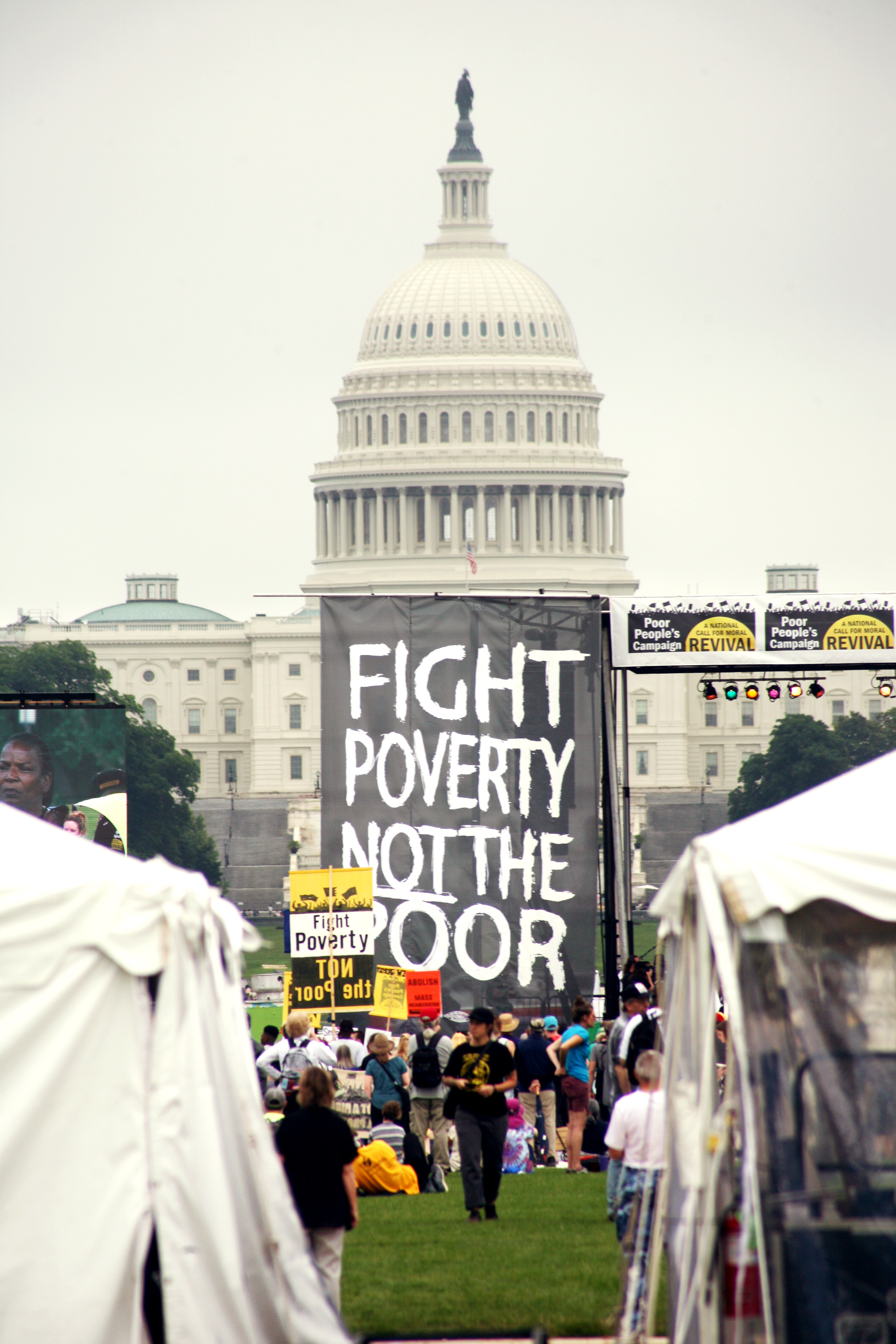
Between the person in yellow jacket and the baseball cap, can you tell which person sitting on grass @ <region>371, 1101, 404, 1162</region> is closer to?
the person in yellow jacket

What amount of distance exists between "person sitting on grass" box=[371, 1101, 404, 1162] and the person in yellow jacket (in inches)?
1.3

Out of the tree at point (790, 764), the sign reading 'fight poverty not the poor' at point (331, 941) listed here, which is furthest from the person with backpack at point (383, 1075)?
the tree at point (790, 764)

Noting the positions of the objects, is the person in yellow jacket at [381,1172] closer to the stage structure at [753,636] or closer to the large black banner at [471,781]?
the large black banner at [471,781]

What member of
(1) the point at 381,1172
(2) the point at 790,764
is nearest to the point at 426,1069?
(1) the point at 381,1172

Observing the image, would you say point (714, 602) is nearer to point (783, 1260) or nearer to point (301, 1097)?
point (301, 1097)

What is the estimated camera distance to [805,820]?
885 centimetres

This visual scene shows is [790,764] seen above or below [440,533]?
below

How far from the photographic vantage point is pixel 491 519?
14088cm

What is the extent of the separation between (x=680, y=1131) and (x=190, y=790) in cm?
9174

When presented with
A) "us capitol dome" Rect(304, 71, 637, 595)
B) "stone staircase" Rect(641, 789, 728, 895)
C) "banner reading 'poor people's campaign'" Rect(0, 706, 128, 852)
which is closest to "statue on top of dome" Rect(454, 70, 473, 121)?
"us capitol dome" Rect(304, 71, 637, 595)

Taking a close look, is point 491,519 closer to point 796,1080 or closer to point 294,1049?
point 294,1049

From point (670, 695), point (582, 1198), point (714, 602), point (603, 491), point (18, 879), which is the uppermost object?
point (603, 491)

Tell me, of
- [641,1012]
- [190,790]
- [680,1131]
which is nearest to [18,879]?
[680,1131]

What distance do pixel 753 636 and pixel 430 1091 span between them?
32.5 feet
